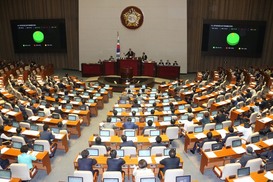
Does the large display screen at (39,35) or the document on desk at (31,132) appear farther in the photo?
the large display screen at (39,35)

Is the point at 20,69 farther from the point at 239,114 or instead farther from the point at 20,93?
the point at 239,114

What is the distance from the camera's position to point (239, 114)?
13.4m

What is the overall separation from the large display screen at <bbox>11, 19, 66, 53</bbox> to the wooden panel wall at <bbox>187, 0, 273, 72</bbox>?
40.6 feet

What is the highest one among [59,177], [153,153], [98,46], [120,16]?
[120,16]

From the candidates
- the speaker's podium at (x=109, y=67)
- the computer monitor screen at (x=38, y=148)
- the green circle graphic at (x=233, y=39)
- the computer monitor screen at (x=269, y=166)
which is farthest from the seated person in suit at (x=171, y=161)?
the green circle graphic at (x=233, y=39)

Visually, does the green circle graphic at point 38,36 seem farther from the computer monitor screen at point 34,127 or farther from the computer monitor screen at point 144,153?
the computer monitor screen at point 144,153

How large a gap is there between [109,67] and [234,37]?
37.7 ft

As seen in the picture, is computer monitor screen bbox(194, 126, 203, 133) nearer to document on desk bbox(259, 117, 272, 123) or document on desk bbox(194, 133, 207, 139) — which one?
document on desk bbox(194, 133, 207, 139)

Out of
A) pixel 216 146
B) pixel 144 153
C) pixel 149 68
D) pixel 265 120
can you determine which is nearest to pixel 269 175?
pixel 216 146

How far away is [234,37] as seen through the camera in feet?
82.9

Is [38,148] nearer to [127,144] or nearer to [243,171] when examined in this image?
[127,144]

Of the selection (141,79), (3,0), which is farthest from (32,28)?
(141,79)

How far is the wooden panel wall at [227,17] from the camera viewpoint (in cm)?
2534

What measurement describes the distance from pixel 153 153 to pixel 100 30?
19.1 m
